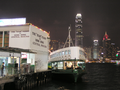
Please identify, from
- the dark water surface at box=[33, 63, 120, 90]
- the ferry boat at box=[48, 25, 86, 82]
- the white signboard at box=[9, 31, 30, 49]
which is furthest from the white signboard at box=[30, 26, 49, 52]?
the dark water surface at box=[33, 63, 120, 90]

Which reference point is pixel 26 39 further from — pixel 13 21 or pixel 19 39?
pixel 13 21

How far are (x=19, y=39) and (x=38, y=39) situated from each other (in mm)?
4205

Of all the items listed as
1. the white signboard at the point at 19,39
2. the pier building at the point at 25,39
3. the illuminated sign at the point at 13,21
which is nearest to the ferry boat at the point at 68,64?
the pier building at the point at 25,39

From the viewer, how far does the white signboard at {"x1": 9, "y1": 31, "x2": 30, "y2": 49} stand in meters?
27.6

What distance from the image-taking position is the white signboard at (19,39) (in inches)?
1087

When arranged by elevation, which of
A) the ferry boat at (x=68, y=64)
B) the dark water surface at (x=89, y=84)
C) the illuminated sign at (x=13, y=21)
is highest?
the illuminated sign at (x=13, y=21)

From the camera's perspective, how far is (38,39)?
101 ft

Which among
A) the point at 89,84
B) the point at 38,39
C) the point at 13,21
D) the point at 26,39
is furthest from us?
the point at 89,84

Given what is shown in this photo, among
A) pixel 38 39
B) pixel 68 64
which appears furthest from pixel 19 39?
pixel 68 64

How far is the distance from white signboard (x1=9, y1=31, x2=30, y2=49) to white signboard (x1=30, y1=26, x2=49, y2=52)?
92 cm

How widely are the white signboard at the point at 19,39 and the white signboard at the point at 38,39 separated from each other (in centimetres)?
92

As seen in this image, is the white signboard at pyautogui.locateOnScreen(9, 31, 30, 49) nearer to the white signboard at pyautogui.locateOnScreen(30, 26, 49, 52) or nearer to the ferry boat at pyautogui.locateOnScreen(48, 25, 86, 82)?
the white signboard at pyautogui.locateOnScreen(30, 26, 49, 52)

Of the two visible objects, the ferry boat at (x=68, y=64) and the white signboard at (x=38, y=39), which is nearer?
the white signboard at (x=38, y=39)

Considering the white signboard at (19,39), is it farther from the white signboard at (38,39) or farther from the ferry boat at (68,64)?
the ferry boat at (68,64)
